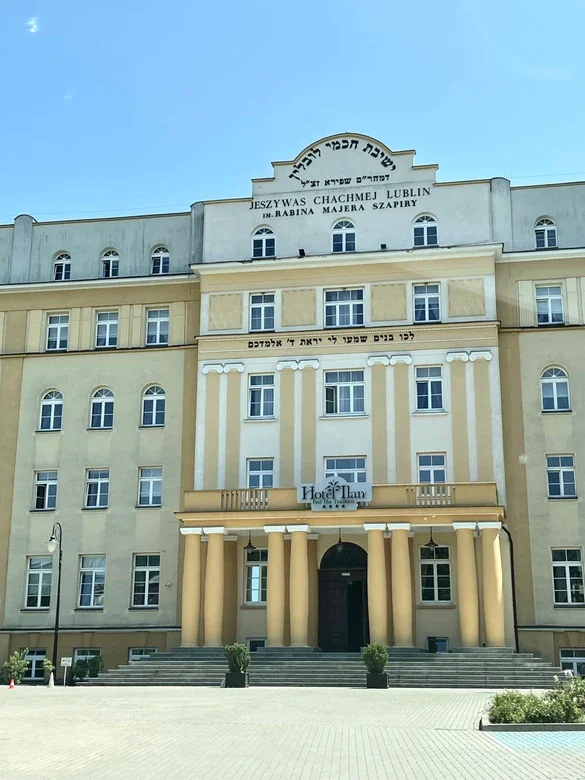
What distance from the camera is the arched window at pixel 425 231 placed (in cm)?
3850

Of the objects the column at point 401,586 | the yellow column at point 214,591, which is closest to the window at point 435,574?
the column at point 401,586

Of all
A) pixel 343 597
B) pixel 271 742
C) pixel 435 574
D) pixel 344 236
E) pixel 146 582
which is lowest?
pixel 271 742

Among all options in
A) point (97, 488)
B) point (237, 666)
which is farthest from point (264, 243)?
point (237, 666)

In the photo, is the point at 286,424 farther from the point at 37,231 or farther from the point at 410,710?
the point at 410,710

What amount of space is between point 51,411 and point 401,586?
1614 centimetres

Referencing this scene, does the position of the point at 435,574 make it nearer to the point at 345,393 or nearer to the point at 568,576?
the point at 568,576

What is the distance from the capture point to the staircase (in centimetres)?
2905

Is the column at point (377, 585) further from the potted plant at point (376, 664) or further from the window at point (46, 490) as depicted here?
the window at point (46, 490)

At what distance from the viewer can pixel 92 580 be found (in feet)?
125

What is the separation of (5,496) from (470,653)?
19.0 m

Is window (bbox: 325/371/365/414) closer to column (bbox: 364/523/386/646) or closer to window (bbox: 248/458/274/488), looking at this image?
window (bbox: 248/458/274/488)

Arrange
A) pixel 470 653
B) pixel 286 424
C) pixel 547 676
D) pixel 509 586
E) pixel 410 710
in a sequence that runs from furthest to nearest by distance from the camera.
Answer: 1. pixel 286 424
2. pixel 509 586
3. pixel 470 653
4. pixel 547 676
5. pixel 410 710

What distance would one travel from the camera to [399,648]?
32.2 meters

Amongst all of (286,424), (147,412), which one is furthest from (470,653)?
(147,412)
